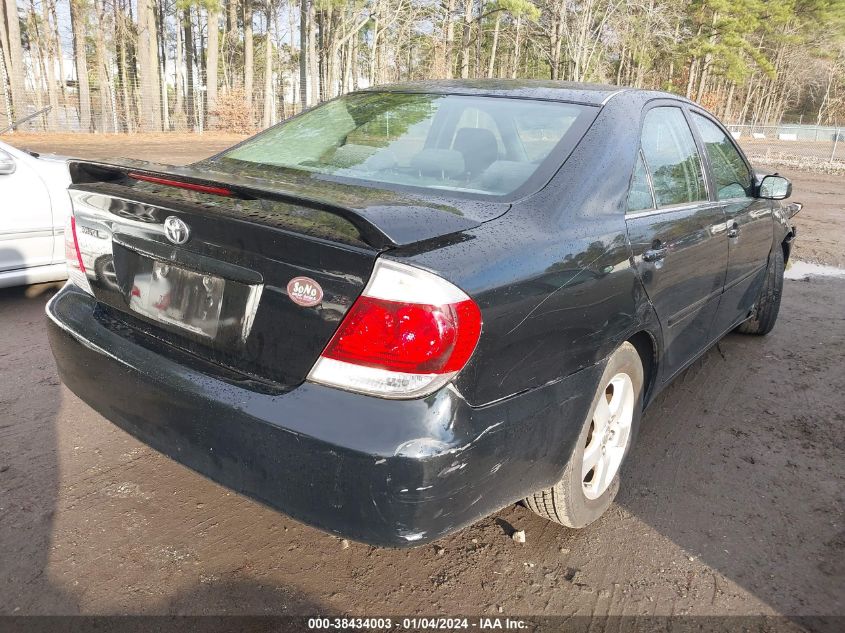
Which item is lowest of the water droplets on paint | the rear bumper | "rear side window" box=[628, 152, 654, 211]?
the water droplets on paint

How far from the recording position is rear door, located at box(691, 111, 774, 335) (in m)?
3.56


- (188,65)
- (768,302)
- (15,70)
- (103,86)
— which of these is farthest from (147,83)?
(768,302)

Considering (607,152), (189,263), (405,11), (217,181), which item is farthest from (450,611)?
(405,11)

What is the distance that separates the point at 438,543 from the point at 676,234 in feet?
5.20

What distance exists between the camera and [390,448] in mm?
1718

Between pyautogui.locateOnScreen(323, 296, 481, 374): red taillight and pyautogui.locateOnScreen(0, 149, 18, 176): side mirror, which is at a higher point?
pyautogui.locateOnScreen(323, 296, 481, 374): red taillight

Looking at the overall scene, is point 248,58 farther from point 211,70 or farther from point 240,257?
point 240,257

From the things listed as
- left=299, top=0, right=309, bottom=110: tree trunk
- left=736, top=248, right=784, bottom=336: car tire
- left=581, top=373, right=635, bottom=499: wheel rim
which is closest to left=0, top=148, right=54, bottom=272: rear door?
left=581, top=373, right=635, bottom=499: wheel rim

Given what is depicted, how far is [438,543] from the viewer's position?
8.25 ft

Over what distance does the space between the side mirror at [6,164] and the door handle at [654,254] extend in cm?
456

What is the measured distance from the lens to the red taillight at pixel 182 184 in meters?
2.03

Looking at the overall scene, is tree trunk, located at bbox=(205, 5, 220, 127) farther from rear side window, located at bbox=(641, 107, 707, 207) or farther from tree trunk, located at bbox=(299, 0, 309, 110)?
rear side window, located at bbox=(641, 107, 707, 207)

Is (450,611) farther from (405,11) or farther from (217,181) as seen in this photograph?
(405,11)

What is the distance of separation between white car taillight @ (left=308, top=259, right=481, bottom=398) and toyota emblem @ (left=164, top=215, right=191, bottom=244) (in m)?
0.60
